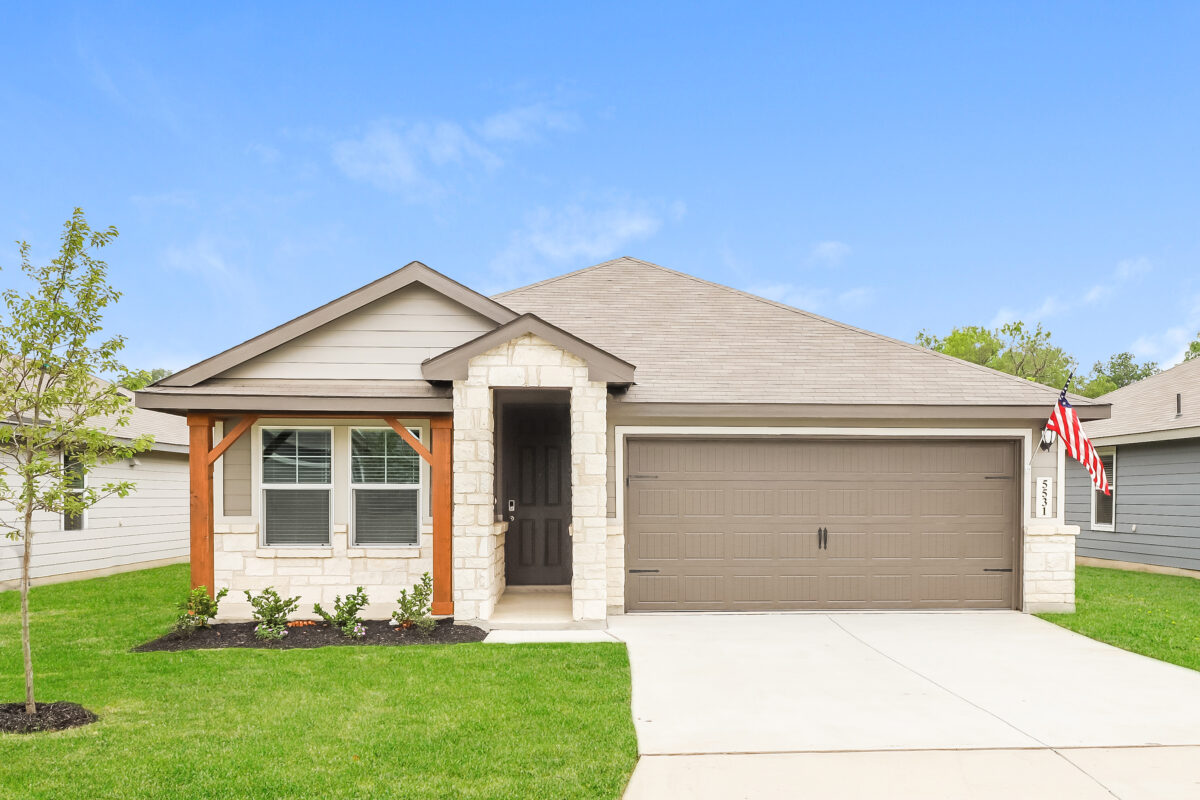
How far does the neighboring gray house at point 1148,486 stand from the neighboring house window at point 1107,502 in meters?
0.02

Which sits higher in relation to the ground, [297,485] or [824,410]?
[824,410]

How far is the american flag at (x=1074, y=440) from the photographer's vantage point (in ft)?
28.0

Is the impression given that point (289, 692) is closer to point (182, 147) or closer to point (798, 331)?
point (798, 331)

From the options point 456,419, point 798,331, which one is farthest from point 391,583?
point 798,331

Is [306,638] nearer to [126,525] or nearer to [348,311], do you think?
[348,311]

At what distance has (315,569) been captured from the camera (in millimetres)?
8844

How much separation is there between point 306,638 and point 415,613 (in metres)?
1.18

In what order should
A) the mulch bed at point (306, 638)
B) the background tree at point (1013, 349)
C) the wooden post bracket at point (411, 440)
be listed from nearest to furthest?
the mulch bed at point (306, 638) < the wooden post bracket at point (411, 440) < the background tree at point (1013, 349)

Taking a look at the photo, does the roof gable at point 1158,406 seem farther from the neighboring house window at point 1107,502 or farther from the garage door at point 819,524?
the garage door at point 819,524

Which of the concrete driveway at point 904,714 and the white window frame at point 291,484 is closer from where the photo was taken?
the concrete driveway at point 904,714

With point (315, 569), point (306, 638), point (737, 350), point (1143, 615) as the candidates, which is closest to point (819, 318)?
point (737, 350)

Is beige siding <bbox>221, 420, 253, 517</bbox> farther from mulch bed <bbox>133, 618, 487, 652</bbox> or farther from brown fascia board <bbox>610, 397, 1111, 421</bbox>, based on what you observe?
brown fascia board <bbox>610, 397, 1111, 421</bbox>

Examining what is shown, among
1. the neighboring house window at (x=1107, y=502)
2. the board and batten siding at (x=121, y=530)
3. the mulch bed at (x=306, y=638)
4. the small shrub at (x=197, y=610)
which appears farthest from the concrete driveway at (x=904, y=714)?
the board and batten siding at (x=121, y=530)

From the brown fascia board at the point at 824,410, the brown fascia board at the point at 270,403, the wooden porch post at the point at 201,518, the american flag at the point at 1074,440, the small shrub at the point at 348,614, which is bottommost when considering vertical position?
the small shrub at the point at 348,614
